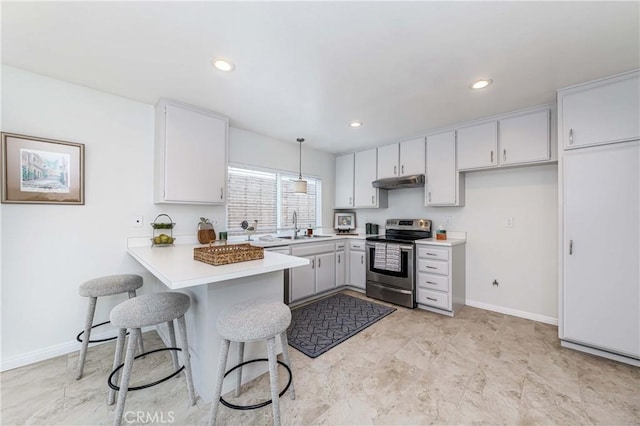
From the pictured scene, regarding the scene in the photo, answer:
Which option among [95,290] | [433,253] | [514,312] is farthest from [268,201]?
[514,312]

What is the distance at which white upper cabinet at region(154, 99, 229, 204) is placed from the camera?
2633mm

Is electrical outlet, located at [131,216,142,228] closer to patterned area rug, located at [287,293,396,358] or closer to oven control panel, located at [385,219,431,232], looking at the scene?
patterned area rug, located at [287,293,396,358]

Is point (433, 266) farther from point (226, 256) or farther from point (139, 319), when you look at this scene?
point (139, 319)

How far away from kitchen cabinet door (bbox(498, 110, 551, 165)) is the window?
2790 mm

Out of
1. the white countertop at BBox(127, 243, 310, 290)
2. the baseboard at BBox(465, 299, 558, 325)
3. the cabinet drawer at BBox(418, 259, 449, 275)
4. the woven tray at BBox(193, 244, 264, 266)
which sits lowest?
the baseboard at BBox(465, 299, 558, 325)

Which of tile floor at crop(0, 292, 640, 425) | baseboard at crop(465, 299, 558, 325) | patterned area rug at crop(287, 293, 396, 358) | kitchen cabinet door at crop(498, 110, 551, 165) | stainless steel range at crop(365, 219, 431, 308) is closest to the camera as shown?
tile floor at crop(0, 292, 640, 425)

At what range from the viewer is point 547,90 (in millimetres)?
2416

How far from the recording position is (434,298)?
10.7 ft

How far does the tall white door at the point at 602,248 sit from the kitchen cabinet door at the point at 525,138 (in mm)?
480

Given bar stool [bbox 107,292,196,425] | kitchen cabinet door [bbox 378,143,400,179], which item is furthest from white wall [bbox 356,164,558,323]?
A: bar stool [bbox 107,292,196,425]

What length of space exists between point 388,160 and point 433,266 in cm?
176

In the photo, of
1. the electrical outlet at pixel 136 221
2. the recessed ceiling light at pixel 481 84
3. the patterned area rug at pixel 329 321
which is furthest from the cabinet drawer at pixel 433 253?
the electrical outlet at pixel 136 221

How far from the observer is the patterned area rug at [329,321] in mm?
2498

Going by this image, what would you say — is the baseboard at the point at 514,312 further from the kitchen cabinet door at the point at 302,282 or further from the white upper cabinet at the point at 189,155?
the white upper cabinet at the point at 189,155
